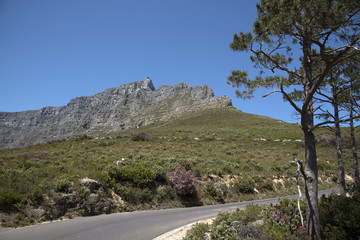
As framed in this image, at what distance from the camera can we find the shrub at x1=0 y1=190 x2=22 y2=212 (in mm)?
8094

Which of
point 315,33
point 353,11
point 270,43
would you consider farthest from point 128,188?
point 353,11

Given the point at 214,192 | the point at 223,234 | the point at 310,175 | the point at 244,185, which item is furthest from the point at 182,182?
the point at 310,175

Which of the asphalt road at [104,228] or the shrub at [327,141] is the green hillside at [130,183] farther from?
the shrub at [327,141]

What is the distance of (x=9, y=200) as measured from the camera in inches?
325

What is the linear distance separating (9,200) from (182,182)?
9.40 m

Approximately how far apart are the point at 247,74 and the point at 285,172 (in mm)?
18333

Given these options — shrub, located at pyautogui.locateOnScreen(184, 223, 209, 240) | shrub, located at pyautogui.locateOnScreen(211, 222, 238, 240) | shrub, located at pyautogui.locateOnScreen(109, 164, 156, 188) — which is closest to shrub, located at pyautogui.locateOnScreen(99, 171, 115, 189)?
shrub, located at pyautogui.locateOnScreen(109, 164, 156, 188)

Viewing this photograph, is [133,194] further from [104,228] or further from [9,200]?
[9,200]

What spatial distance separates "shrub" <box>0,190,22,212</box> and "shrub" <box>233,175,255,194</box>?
1481 centimetres

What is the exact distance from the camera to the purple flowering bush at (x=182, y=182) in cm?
1431

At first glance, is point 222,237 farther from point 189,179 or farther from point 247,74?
point 189,179

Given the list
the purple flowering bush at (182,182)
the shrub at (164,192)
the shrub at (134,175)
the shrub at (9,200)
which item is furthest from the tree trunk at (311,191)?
the shrub at (9,200)

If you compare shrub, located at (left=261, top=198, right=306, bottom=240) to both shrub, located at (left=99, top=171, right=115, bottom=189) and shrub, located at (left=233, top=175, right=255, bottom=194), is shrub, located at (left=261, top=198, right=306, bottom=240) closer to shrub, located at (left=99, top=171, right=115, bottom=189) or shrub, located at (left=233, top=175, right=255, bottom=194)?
shrub, located at (left=99, top=171, right=115, bottom=189)

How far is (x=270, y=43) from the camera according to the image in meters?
8.25
